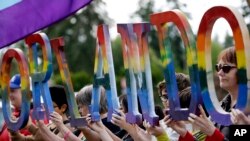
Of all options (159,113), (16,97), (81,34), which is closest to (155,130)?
(159,113)

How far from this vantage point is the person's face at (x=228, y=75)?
5.48 m

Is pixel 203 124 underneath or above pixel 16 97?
underneath

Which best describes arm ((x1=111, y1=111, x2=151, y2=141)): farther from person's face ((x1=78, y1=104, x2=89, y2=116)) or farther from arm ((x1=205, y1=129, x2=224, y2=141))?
arm ((x1=205, y1=129, x2=224, y2=141))

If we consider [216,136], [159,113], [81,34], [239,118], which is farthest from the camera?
[81,34]

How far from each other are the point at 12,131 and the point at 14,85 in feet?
1.91

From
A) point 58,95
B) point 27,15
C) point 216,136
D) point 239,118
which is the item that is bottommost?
point 216,136

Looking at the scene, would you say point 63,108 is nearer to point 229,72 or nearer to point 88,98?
point 88,98

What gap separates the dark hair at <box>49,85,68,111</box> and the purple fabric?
113cm

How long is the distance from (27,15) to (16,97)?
202 centimetres

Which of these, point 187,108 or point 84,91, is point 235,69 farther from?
point 84,91

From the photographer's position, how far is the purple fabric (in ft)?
20.9

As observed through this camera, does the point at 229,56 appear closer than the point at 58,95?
Yes

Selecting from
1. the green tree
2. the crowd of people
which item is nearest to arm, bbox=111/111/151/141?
the crowd of people

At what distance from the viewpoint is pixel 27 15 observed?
6.60 metres
